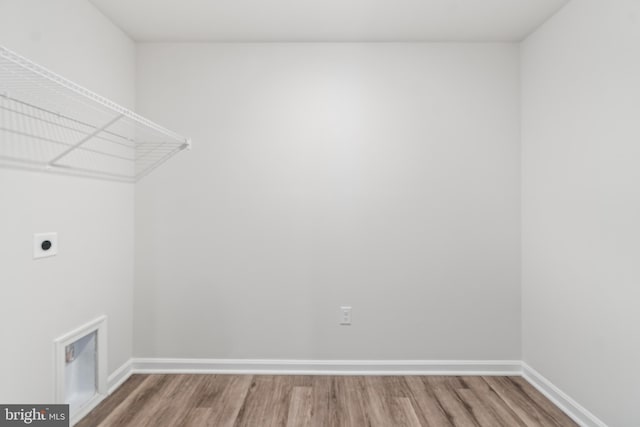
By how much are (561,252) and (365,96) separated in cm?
161

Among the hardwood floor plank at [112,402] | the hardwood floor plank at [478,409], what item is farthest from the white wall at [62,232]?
the hardwood floor plank at [478,409]

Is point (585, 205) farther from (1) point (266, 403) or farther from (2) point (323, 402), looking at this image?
(1) point (266, 403)

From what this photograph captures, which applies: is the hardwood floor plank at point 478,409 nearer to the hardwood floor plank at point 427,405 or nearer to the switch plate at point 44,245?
the hardwood floor plank at point 427,405

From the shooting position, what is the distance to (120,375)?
2352 millimetres

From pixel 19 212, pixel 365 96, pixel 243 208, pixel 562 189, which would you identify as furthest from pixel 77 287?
pixel 562 189

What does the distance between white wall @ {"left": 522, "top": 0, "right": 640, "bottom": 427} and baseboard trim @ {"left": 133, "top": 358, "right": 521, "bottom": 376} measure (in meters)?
0.30

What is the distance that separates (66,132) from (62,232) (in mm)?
530

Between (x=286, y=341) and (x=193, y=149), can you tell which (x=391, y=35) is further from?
(x=286, y=341)

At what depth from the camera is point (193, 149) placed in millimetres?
2506

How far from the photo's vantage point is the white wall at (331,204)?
2.50 m

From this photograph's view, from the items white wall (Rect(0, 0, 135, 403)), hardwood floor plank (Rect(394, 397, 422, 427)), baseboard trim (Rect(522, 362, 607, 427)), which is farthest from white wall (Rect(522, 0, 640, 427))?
white wall (Rect(0, 0, 135, 403))

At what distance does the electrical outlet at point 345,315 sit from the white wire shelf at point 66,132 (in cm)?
162

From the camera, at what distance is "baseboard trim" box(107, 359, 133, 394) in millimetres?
2254

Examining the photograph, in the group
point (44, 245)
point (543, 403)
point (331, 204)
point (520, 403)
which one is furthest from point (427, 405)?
point (44, 245)
